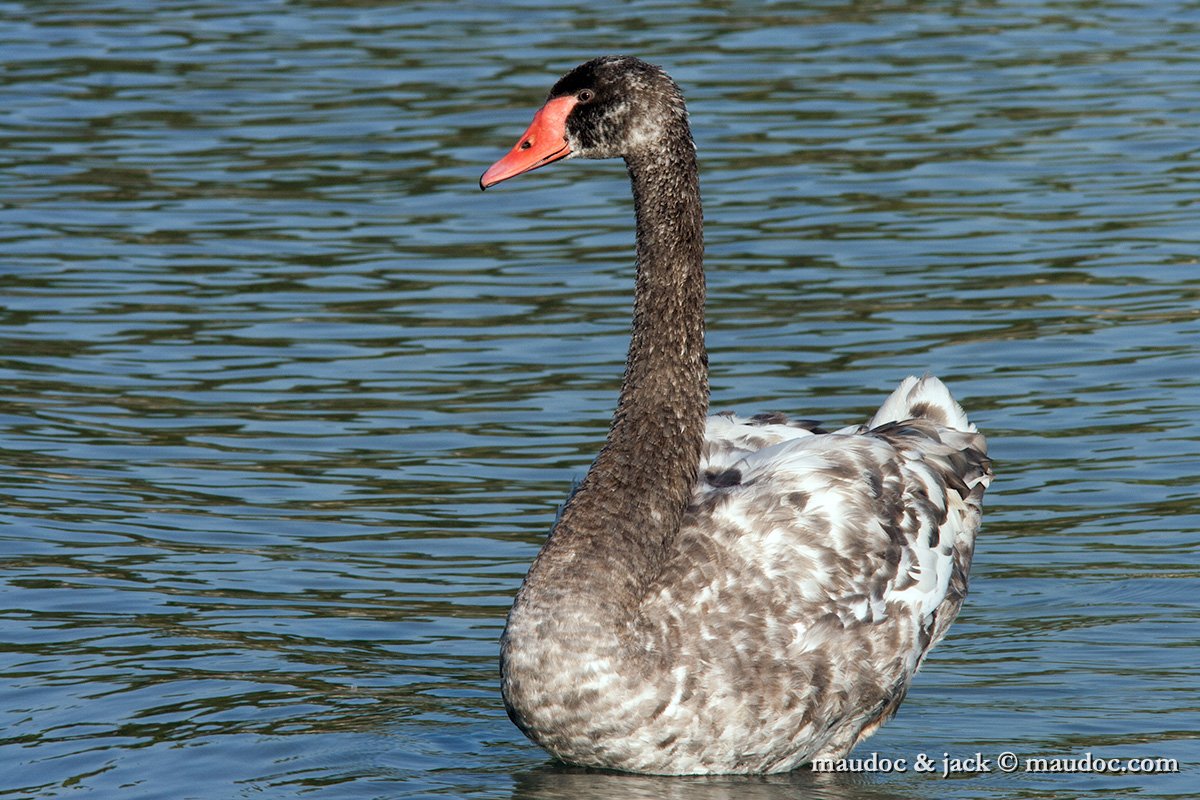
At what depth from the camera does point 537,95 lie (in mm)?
19125

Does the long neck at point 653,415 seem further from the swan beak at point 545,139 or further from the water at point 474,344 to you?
the water at point 474,344

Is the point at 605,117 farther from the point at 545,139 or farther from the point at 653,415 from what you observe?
the point at 653,415

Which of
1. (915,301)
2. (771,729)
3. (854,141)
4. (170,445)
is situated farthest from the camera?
(854,141)

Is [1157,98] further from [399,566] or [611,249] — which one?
[399,566]

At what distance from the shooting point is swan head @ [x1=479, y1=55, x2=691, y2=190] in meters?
8.38

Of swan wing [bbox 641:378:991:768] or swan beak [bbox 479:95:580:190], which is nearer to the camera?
swan wing [bbox 641:378:991:768]

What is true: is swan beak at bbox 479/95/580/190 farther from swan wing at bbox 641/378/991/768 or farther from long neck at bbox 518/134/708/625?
swan wing at bbox 641/378/991/768

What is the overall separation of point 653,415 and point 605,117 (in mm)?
1116

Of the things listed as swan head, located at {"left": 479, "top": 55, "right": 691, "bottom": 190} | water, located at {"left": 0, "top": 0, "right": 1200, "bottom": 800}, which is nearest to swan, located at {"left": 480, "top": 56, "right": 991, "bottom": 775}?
swan head, located at {"left": 479, "top": 55, "right": 691, "bottom": 190}

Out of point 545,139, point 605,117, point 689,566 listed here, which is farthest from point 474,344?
point 689,566

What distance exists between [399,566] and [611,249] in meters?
5.51

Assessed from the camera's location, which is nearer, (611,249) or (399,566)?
(399,566)

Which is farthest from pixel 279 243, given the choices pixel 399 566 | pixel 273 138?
pixel 399 566

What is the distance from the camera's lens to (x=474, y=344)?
13609 millimetres
